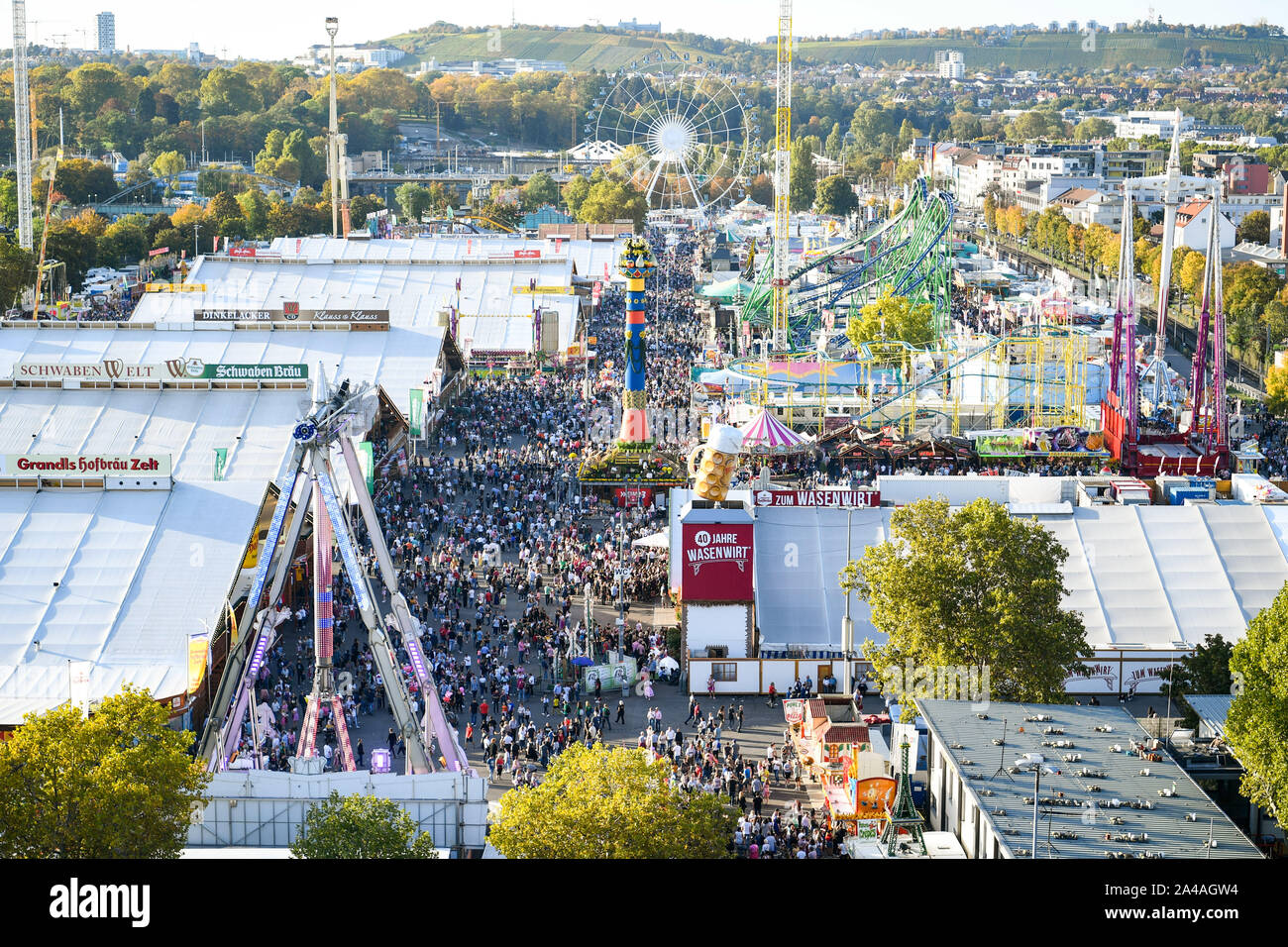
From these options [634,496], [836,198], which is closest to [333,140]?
[836,198]

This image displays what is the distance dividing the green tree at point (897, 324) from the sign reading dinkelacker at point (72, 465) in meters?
35.2

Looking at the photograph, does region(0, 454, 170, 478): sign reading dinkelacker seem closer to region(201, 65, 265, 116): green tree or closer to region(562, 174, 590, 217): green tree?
region(562, 174, 590, 217): green tree

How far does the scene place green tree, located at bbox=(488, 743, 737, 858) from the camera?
19.2m

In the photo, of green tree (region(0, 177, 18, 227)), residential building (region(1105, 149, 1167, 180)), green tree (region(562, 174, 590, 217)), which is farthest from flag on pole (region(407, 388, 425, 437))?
residential building (region(1105, 149, 1167, 180))

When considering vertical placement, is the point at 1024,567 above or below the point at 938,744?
above

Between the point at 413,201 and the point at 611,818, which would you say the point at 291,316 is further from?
the point at 413,201

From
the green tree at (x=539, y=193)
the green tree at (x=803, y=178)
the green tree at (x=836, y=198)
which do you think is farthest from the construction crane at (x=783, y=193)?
the green tree at (x=803, y=178)

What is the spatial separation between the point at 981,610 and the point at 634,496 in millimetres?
18204

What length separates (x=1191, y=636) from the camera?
3133cm

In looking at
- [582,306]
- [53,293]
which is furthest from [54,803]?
[53,293]

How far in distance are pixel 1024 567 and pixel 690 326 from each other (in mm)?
53214

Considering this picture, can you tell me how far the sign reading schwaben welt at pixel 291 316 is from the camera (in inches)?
2137
